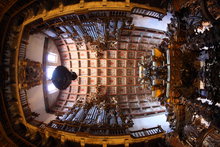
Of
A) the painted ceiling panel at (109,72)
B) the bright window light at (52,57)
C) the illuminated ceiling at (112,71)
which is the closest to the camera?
the bright window light at (52,57)

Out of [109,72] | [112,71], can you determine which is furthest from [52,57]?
[112,71]

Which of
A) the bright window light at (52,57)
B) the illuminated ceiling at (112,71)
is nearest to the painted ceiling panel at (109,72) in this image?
the illuminated ceiling at (112,71)

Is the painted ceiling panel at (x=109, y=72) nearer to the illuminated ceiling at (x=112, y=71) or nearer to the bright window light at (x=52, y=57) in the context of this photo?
the illuminated ceiling at (x=112, y=71)

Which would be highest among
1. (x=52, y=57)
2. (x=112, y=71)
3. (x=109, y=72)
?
(x=52, y=57)

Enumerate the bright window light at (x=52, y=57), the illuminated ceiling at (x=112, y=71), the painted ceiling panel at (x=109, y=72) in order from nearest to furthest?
the bright window light at (x=52, y=57) → the illuminated ceiling at (x=112, y=71) → the painted ceiling panel at (x=109, y=72)

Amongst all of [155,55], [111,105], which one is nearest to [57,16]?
[155,55]

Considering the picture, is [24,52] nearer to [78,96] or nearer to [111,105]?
[78,96]

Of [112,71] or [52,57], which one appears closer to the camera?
[52,57]

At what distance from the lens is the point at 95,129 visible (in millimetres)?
7746

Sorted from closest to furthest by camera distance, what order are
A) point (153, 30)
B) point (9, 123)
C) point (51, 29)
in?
1. point (9, 123)
2. point (51, 29)
3. point (153, 30)

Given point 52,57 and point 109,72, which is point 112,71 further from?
point 52,57

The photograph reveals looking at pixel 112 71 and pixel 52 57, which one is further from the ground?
pixel 52 57

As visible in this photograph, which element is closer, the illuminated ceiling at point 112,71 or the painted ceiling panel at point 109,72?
the illuminated ceiling at point 112,71

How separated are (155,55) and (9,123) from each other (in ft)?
38.1
